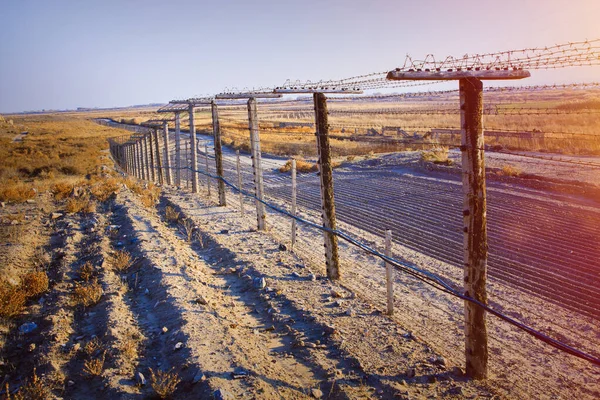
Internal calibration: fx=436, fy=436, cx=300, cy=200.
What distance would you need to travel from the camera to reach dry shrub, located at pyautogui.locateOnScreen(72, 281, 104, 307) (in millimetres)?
6891

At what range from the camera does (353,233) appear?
1216 cm

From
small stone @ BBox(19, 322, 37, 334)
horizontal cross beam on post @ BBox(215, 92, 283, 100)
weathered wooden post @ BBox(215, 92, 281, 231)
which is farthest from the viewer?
weathered wooden post @ BBox(215, 92, 281, 231)

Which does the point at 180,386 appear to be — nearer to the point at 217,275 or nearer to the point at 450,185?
the point at 217,275

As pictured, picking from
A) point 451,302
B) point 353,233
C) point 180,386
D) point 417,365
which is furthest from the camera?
point 353,233

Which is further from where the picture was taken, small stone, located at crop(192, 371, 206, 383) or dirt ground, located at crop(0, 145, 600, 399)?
dirt ground, located at crop(0, 145, 600, 399)

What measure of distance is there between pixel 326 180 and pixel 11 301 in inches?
215

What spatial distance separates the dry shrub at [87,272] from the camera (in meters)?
7.93

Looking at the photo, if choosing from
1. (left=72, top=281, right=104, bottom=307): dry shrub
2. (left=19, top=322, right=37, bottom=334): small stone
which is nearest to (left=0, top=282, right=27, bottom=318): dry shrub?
(left=19, top=322, right=37, bottom=334): small stone

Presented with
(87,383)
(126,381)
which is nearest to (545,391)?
(126,381)

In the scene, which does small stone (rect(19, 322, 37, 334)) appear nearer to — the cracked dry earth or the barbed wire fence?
the cracked dry earth

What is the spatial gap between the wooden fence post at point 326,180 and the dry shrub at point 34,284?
502 cm

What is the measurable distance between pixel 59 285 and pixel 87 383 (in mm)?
3371

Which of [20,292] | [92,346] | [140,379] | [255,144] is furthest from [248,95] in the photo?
[140,379]

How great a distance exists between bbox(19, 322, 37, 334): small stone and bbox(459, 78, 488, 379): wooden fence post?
594cm
